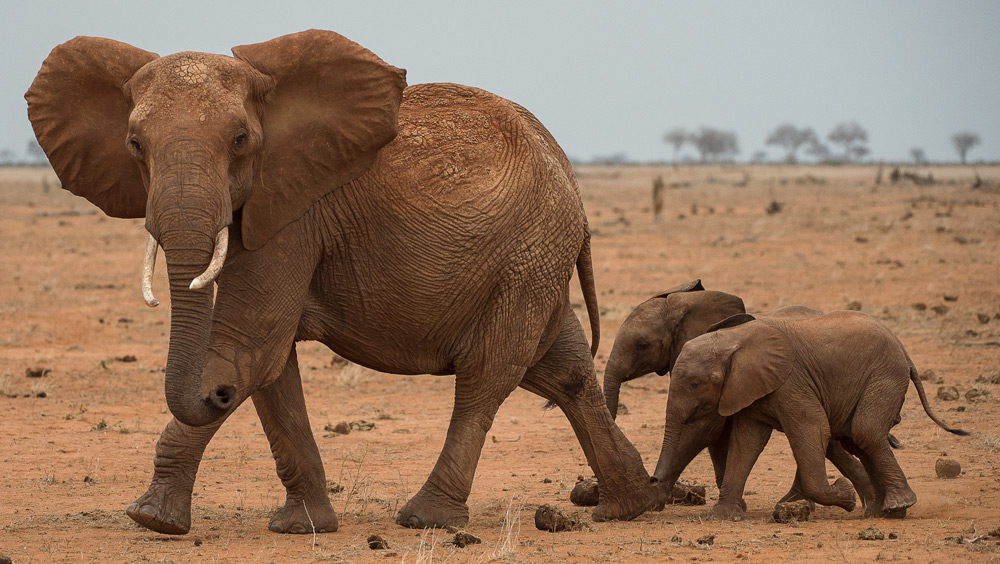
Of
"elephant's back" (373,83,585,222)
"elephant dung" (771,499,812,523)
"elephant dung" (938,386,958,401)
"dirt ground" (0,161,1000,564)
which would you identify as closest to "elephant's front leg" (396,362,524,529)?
"dirt ground" (0,161,1000,564)

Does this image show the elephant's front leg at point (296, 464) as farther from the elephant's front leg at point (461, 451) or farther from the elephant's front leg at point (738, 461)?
the elephant's front leg at point (738, 461)

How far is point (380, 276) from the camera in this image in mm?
6770

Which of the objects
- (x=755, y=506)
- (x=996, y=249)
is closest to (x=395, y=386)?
(x=755, y=506)

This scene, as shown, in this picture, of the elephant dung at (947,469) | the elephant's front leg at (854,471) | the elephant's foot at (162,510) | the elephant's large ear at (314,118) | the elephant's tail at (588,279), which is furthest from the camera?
the elephant dung at (947,469)

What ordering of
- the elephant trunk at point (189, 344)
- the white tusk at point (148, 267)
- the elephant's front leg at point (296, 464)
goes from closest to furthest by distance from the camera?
the white tusk at point (148, 267) → the elephant trunk at point (189, 344) → the elephant's front leg at point (296, 464)

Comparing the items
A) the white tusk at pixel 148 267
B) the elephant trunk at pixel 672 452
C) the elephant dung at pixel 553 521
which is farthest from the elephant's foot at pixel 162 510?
the elephant trunk at pixel 672 452

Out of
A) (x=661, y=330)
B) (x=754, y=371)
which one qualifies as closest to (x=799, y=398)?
(x=754, y=371)

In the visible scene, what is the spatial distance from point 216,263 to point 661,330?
4.04 metres

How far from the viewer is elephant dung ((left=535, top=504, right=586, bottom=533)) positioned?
716 cm

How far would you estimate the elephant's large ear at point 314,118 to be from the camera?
20.4 feet

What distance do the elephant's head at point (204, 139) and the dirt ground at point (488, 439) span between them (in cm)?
148

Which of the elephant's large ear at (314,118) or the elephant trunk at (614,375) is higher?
the elephant's large ear at (314,118)

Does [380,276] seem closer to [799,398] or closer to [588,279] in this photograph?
[588,279]

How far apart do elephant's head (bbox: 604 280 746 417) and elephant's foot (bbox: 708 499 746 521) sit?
1330 mm
